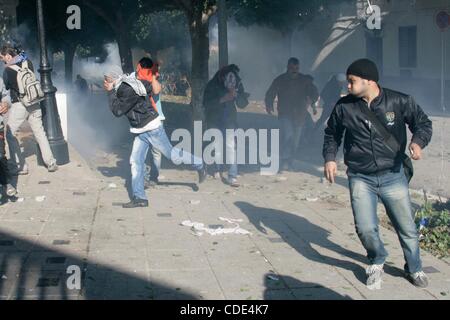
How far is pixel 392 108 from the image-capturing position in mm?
5188

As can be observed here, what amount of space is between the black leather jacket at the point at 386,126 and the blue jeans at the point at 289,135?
5565 mm

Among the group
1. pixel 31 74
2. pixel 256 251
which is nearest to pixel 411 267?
pixel 256 251

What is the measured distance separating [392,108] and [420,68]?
2307 cm

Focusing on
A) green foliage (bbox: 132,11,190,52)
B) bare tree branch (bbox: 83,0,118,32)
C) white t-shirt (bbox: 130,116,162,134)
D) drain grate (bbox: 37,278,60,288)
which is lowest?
drain grate (bbox: 37,278,60,288)

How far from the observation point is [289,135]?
10.9 metres

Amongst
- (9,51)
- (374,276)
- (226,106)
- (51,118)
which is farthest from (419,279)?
(51,118)

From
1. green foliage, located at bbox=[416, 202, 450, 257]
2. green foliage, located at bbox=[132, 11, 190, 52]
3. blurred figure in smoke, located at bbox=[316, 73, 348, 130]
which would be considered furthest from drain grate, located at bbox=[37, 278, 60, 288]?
green foliage, located at bbox=[132, 11, 190, 52]

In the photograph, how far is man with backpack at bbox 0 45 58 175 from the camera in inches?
351

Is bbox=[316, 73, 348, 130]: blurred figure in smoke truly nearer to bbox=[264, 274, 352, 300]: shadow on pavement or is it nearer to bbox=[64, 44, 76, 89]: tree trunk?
bbox=[264, 274, 352, 300]: shadow on pavement

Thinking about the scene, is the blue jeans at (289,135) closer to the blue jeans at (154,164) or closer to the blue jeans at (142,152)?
the blue jeans at (154,164)

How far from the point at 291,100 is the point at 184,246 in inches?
198

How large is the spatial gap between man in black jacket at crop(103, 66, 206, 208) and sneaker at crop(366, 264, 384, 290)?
3.48 m

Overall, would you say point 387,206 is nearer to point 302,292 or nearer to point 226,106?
point 302,292

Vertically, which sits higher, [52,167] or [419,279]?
[52,167]
